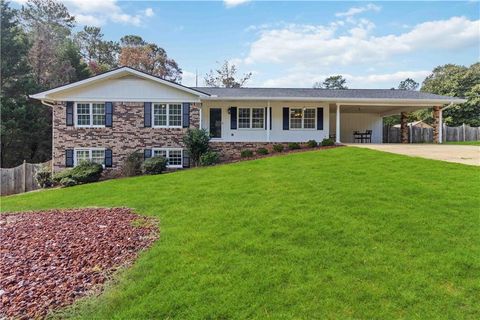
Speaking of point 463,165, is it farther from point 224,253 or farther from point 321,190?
point 224,253

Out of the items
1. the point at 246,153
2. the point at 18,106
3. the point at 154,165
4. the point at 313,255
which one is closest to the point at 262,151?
the point at 246,153

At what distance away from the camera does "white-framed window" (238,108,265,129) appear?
17.9 meters

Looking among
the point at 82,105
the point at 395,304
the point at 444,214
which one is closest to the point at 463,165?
the point at 444,214

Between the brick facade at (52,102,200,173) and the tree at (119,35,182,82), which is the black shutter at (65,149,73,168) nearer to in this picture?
the brick facade at (52,102,200,173)

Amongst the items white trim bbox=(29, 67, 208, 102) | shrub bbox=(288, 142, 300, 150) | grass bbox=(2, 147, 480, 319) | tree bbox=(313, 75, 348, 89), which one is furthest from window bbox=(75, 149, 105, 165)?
tree bbox=(313, 75, 348, 89)

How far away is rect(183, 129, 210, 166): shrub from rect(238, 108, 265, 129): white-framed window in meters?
2.65

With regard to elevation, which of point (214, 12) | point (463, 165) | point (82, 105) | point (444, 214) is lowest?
point (444, 214)

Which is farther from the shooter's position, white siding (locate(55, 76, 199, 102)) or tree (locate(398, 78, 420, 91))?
tree (locate(398, 78, 420, 91))

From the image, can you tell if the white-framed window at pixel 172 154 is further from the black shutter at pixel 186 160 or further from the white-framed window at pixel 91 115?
the white-framed window at pixel 91 115

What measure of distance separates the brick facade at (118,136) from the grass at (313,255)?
890 cm

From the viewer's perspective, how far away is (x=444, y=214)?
554cm

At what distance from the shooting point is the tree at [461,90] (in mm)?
27188

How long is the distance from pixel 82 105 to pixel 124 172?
440cm

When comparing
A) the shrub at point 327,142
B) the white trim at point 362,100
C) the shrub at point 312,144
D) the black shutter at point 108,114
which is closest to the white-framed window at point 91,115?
the black shutter at point 108,114
